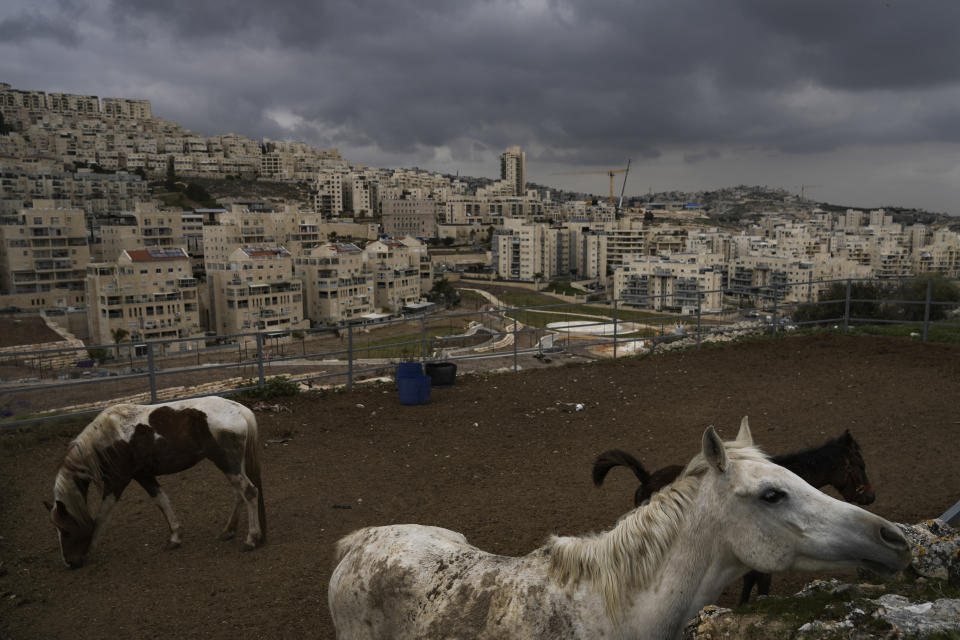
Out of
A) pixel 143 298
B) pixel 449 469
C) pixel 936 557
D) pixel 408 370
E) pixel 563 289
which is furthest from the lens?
pixel 563 289

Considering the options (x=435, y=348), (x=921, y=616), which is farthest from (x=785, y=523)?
(x=435, y=348)

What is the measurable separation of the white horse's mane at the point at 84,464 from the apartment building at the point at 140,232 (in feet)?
249

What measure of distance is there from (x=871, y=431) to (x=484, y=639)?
7349 mm

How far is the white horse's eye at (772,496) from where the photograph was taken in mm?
1826

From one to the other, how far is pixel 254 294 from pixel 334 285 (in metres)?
9.02

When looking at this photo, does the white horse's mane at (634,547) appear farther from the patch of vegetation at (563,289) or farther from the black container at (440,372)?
the patch of vegetation at (563,289)

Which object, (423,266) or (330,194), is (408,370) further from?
(330,194)

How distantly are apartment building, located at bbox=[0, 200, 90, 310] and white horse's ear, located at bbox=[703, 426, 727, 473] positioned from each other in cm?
7350

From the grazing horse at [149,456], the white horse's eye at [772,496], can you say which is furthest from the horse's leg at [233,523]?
the white horse's eye at [772,496]

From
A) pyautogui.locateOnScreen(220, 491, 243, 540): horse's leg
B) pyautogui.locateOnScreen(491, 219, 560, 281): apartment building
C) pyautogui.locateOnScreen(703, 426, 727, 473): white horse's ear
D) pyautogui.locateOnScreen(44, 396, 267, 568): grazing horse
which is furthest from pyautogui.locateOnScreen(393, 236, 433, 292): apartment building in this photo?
pyautogui.locateOnScreen(703, 426, 727, 473): white horse's ear

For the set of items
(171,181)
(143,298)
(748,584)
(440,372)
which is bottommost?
(143,298)

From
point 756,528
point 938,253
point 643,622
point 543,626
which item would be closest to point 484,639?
point 543,626

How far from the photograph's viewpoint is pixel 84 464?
507 cm

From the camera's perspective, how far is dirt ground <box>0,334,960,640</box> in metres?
4.54
